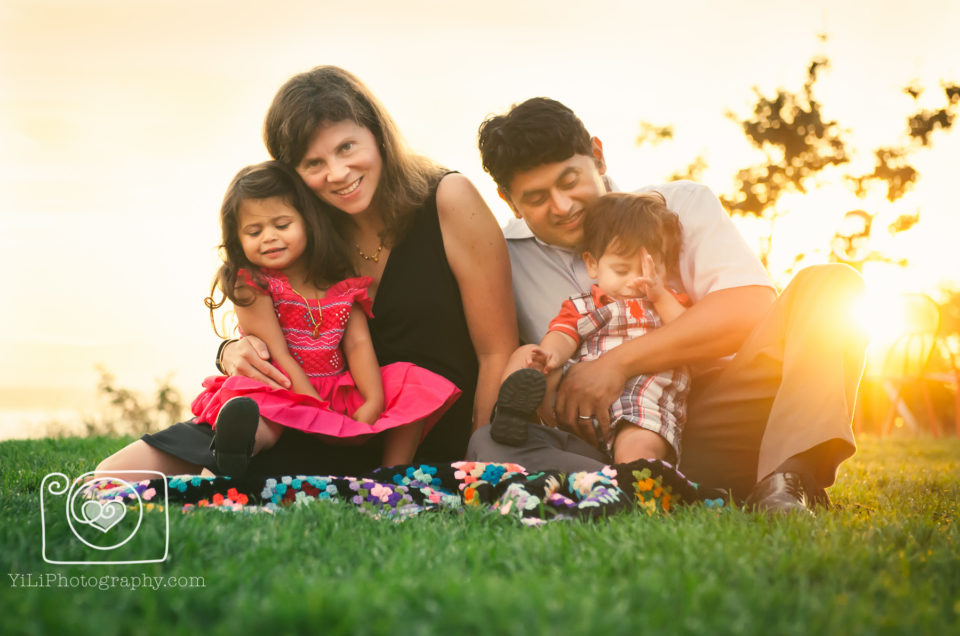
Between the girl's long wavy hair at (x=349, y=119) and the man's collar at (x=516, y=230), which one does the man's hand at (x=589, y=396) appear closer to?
the man's collar at (x=516, y=230)

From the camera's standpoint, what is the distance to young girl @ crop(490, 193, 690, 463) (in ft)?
9.68

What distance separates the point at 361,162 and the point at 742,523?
220cm

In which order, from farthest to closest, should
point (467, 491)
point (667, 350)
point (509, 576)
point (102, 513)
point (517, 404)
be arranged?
1. point (667, 350)
2. point (517, 404)
3. point (467, 491)
4. point (102, 513)
5. point (509, 576)

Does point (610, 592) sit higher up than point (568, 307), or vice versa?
point (568, 307)

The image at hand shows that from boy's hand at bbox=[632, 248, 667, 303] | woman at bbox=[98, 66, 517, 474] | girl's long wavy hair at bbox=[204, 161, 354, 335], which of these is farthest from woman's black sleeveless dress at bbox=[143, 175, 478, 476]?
boy's hand at bbox=[632, 248, 667, 303]

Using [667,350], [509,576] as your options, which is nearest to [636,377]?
[667,350]

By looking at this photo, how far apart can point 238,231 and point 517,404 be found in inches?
59.8

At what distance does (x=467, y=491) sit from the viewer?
2.69 meters

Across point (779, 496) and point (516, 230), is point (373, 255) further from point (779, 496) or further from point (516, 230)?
point (779, 496)

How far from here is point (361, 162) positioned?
340 cm

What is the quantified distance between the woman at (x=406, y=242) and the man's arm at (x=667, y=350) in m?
0.54

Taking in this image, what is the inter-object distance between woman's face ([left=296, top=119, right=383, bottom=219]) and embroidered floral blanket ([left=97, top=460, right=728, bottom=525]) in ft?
4.14

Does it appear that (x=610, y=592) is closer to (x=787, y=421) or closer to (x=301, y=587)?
(x=301, y=587)

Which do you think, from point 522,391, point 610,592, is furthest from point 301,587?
point 522,391
